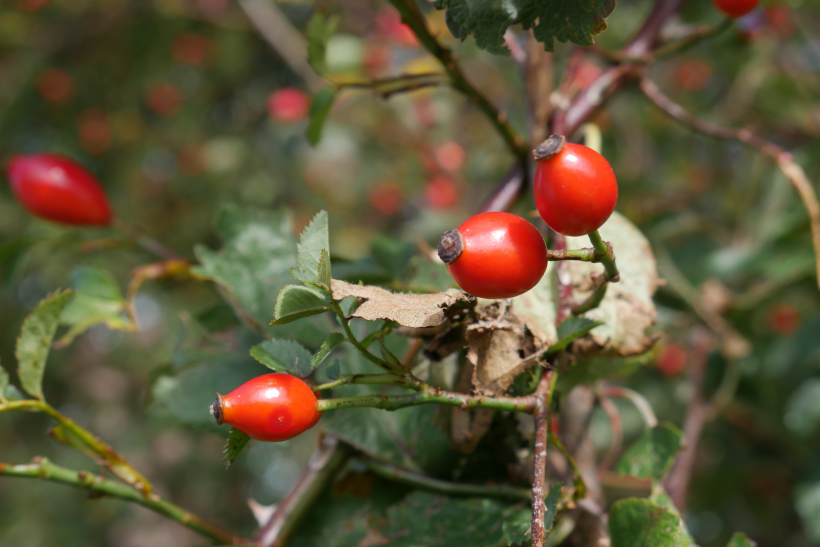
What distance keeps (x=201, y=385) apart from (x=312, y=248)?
0.48 m

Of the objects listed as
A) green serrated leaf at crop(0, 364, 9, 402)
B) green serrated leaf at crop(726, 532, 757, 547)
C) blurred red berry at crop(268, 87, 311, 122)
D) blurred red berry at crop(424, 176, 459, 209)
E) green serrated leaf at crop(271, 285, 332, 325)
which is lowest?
blurred red berry at crop(424, 176, 459, 209)

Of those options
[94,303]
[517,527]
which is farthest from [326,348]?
[94,303]

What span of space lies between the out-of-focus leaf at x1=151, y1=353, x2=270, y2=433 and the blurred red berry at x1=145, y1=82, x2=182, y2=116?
112 inches

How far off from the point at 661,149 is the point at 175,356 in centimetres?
222

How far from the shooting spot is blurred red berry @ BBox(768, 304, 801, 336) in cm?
178

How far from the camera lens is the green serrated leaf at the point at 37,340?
2.10 feet

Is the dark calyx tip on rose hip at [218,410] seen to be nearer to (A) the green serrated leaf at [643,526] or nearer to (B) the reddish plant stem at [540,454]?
(B) the reddish plant stem at [540,454]

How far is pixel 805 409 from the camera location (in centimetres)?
123

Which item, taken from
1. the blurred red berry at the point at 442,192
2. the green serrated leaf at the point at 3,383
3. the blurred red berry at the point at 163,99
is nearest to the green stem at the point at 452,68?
the green serrated leaf at the point at 3,383

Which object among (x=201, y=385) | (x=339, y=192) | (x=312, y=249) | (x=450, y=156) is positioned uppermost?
(x=312, y=249)

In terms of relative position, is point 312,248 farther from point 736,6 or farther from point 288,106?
point 288,106

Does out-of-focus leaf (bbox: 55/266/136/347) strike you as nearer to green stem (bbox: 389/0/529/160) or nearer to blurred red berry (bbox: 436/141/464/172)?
green stem (bbox: 389/0/529/160)

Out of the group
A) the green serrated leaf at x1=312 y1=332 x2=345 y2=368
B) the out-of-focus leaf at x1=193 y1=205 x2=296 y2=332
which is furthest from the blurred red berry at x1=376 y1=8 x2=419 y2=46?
the green serrated leaf at x1=312 y1=332 x2=345 y2=368

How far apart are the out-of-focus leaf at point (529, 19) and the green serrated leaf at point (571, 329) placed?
0.27 m
